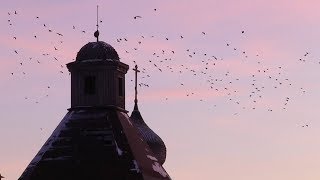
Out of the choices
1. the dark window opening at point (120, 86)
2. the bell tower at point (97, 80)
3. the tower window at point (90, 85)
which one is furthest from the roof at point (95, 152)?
the dark window opening at point (120, 86)

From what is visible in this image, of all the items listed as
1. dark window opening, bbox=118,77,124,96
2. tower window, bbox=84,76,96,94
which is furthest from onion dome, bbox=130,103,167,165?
tower window, bbox=84,76,96,94

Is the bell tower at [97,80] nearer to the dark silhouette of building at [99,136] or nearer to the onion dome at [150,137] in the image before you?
the dark silhouette of building at [99,136]

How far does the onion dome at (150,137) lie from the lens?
102 m

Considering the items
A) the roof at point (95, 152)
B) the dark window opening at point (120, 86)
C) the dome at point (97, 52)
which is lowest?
the roof at point (95, 152)

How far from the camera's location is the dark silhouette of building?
93750 mm

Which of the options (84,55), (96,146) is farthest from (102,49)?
(96,146)

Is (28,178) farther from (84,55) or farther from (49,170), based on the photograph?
(84,55)

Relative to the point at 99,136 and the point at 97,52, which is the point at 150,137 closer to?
the point at 97,52

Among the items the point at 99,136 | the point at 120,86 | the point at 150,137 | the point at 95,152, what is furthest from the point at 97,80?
the point at 95,152

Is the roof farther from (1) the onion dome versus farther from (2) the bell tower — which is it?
(1) the onion dome

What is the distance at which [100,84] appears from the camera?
99.2 metres

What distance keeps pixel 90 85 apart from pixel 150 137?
5.60m

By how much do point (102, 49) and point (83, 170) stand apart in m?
9.60

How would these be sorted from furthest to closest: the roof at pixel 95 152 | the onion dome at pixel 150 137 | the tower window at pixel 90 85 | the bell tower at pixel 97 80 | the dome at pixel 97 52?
the onion dome at pixel 150 137
the dome at pixel 97 52
the tower window at pixel 90 85
the bell tower at pixel 97 80
the roof at pixel 95 152
